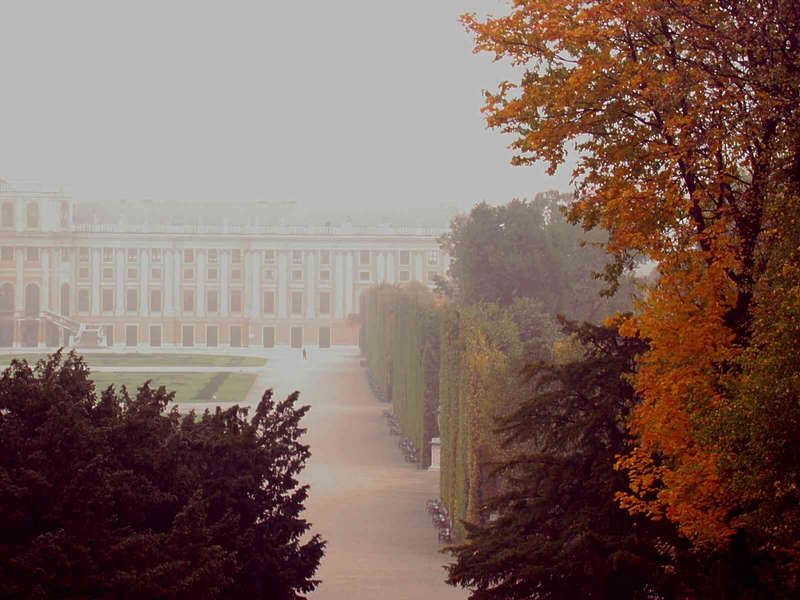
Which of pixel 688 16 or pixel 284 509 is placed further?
pixel 284 509

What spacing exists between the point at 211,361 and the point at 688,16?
70.1 meters

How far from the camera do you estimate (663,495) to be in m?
11.8

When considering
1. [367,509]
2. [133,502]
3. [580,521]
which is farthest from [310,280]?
[580,521]

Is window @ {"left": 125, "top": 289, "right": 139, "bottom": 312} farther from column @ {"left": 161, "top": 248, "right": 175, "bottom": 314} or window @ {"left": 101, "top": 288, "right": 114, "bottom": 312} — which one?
column @ {"left": 161, "top": 248, "right": 175, "bottom": 314}

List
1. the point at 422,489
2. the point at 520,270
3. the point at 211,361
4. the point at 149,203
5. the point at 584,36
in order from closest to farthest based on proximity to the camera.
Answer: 1. the point at 584,36
2. the point at 422,489
3. the point at 520,270
4. the point at 211,361
5. the point at 149,203

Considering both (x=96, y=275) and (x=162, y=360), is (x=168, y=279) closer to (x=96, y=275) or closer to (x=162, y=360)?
(x=96, y=275)

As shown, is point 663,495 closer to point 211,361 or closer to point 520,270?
point 520,270

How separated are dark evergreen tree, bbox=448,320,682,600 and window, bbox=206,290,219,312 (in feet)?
316

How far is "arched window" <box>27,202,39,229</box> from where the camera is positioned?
345 feet

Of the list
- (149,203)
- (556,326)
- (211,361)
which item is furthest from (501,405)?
(149,203)

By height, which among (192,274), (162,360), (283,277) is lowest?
(162,360)

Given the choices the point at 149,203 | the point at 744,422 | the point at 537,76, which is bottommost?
the point at 744,422

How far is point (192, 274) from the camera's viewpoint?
109062mm

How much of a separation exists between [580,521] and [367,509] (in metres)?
16.2
